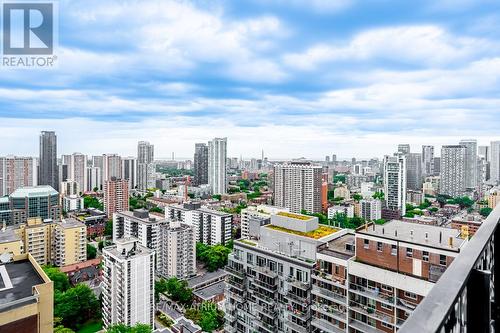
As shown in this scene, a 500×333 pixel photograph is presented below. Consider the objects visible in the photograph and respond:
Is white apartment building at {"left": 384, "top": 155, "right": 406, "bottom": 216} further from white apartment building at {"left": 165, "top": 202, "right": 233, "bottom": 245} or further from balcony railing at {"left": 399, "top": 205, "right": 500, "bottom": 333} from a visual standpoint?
balcony railing at {"left": 399, "top": 205, "right": 500, "bottom": 333}

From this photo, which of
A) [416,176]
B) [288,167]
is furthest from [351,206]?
[416,176]

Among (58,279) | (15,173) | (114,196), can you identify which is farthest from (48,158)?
(58,279)

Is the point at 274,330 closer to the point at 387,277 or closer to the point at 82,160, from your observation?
the point at 387,277

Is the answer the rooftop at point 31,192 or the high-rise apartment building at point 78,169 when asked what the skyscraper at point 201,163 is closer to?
the high-rise apartment building at point 78,169

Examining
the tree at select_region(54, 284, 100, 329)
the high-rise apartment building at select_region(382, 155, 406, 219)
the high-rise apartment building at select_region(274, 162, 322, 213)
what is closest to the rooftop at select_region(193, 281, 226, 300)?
the tree at select_region(54, 284, 100, 329)

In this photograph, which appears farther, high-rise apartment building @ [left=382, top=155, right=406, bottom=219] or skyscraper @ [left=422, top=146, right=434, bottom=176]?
skyscraper @ [left=422, top=146, right=434, bottom=176]

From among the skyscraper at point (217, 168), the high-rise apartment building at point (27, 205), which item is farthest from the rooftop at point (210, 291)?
the skyscraper at point (217, 168)
